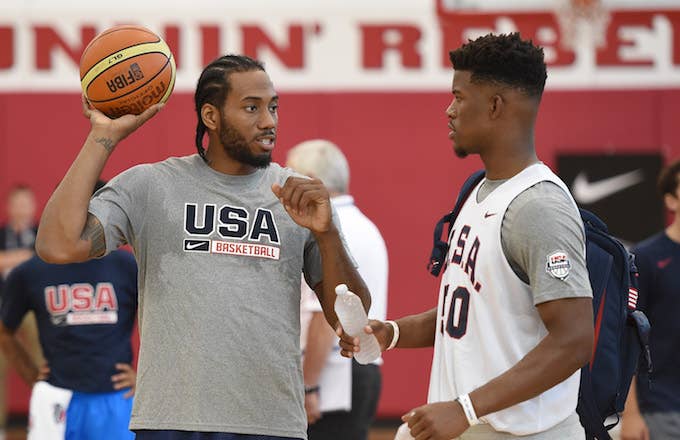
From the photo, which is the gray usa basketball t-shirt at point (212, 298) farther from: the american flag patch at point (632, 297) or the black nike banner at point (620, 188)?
the black nike banner at point (620, 188)

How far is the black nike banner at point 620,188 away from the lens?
32.9 feet

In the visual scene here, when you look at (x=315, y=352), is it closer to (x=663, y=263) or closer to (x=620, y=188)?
(x=663, y=263)

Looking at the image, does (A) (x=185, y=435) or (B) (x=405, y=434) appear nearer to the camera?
(B) (x=405, y=434)

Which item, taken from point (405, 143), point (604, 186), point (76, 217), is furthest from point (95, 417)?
point (604, 186)

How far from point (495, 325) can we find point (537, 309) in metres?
0.15

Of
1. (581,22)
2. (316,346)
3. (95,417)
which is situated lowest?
(95,417)

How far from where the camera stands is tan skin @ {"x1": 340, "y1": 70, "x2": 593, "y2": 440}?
2.96m

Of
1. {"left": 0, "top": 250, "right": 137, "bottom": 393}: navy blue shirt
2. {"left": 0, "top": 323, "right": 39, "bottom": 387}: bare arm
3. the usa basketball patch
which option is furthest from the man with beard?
{"left": 0, "top": 323, "right": 39, "bottom": 387}: bare arm

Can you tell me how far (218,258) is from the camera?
3.43 m

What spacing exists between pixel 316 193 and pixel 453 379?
0.70 meters

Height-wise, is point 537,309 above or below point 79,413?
above

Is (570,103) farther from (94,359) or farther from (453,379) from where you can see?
(453,379)

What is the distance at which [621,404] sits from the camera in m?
3.34

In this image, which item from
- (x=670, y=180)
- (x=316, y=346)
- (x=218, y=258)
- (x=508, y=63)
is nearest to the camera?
(x=508, y=63)
